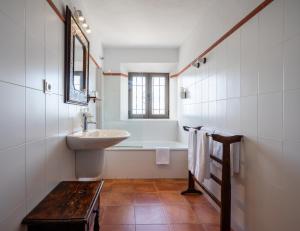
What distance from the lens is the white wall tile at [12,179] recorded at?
904mm

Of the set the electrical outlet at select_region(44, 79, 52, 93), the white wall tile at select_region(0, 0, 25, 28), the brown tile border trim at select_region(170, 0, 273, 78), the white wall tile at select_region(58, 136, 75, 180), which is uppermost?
the brown tile border trim at select_region(170, 0, 273, 78)

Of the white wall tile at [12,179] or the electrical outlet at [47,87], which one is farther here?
the electrical outlet at [47,87]

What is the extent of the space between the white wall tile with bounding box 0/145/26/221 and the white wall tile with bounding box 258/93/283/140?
1.49 m

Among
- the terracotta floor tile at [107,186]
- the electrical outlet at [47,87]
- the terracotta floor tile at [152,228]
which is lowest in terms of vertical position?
the terracotta floor tile at [152,228]

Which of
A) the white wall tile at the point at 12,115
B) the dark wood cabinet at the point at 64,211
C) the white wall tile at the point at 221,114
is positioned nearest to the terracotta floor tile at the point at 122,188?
the dark wood cabinet at the point at 64,211

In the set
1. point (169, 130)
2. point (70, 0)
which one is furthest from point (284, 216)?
point (169, 130)

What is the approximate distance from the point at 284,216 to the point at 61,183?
1.55 meters

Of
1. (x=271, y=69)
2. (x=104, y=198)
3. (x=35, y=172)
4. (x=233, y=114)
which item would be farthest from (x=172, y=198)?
(x=271, y=69)

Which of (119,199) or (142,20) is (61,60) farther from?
(119,199)

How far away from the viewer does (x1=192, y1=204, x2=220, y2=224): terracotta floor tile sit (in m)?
2.02

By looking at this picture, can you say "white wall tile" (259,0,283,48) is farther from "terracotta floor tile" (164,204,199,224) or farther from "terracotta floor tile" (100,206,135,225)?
"terracotta floor tile" (100,206,135,225)

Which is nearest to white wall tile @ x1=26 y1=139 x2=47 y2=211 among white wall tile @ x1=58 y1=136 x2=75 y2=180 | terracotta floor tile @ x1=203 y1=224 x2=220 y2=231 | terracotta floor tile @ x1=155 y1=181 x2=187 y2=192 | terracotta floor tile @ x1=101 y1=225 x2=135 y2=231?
white wall tile @ x1=58 y1=136 x2=75 y2=180

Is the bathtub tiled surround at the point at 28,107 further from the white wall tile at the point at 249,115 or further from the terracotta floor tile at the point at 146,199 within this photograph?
the white wall tile at the point at 249,115

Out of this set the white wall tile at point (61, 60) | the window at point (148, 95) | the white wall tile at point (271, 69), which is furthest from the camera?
the window at point (148, 95)
